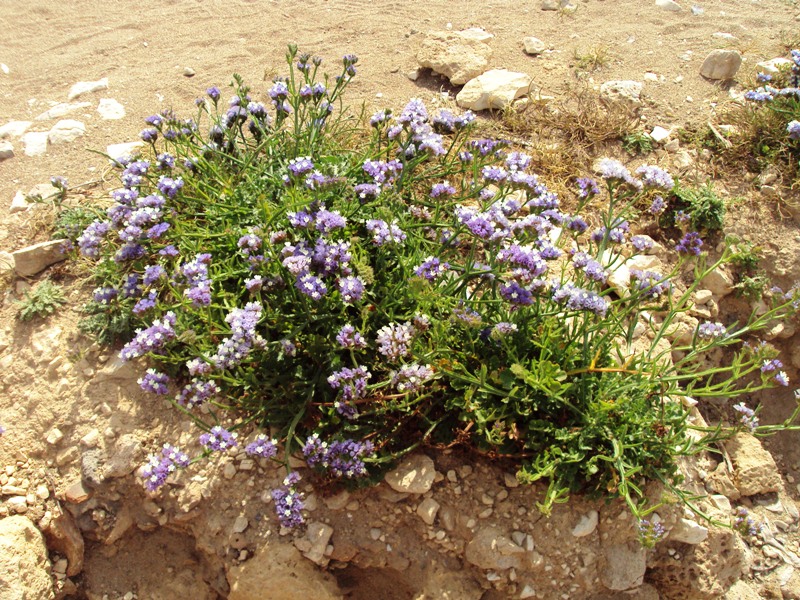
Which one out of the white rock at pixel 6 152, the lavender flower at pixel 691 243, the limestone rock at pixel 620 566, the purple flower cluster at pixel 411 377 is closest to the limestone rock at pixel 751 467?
the limestone rock at pixel 620 566

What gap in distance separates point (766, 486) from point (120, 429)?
3.78 m

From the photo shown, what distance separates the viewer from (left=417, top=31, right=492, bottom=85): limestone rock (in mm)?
5637

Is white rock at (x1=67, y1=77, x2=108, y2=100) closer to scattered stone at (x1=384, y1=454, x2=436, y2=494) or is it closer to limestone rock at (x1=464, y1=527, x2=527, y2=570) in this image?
scattered stone at (x1=384, y1=454, x2=436, y2=494)

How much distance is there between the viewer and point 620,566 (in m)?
3.33

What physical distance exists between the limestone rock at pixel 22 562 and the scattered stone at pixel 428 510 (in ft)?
6.50

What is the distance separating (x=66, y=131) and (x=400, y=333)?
12.0 ft

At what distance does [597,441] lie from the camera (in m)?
3.18

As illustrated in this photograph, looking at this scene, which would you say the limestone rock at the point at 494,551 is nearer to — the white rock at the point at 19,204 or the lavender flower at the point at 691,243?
the lavender flower at the point at 691,243

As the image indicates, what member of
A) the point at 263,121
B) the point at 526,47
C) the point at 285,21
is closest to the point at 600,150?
the point at 526,47

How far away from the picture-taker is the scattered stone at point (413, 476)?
3295mm

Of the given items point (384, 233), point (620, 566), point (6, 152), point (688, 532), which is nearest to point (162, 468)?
point (384, 233)

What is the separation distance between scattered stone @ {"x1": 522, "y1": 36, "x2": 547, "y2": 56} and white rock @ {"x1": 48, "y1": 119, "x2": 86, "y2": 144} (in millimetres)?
3804

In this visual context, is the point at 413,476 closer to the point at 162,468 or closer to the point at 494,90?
the point at 162,468

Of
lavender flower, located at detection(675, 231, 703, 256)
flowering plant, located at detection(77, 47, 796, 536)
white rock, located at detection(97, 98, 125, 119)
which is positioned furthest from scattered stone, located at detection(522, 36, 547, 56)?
white rock, located at detection(97, 98, 125, 119)
